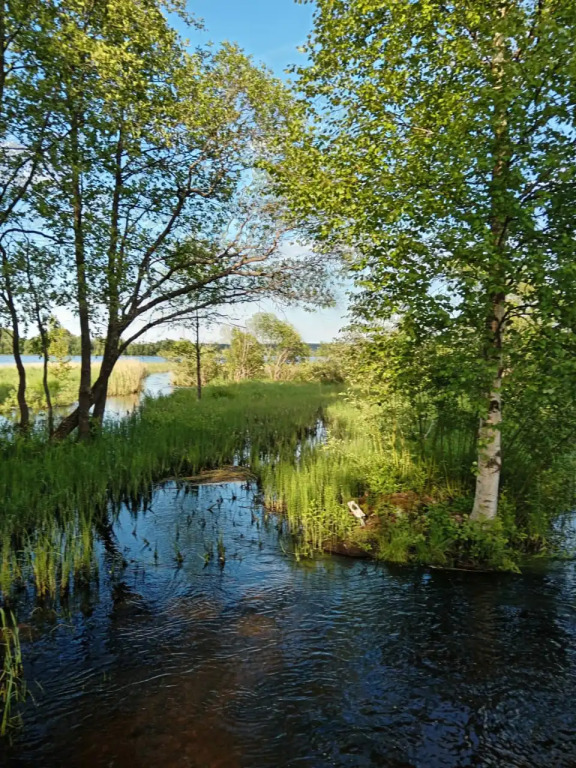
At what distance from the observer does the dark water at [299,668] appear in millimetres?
4500

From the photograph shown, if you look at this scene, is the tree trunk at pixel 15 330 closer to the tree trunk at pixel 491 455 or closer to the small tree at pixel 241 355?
the tree trunk at pixel 491 455

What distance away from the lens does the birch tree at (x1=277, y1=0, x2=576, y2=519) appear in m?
6.68

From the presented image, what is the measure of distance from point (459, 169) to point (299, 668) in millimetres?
6936

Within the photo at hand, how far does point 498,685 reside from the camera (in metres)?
5.36

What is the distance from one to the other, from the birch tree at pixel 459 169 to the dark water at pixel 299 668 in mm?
2452

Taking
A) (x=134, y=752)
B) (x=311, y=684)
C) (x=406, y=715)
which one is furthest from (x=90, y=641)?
(x=406, y=715)

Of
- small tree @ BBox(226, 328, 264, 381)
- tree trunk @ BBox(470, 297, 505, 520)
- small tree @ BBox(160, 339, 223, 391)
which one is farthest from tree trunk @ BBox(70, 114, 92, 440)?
small tree @ BBox(226, 328, 264, 381)

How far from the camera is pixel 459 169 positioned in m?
6.93

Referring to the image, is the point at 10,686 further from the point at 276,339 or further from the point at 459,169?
the point at 276,339

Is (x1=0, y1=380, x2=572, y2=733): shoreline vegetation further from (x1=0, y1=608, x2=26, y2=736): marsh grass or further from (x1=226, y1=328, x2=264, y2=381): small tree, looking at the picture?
(x1=226, y1=328, x2=264, y2=381): small tree

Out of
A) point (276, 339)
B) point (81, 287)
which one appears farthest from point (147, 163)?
point (276, 339)

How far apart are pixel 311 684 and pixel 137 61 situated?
13.0m

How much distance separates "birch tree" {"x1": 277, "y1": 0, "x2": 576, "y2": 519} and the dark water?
2452 millimetres

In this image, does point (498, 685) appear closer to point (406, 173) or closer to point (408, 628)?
point (408, 628)
